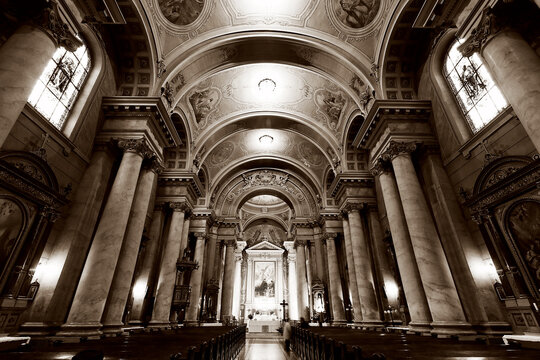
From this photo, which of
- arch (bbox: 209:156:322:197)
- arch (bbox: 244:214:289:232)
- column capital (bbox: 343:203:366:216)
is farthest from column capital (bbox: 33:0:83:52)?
arch (bbox: 244:214:289:232)

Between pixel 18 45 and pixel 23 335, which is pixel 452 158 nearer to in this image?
pixel 18 45

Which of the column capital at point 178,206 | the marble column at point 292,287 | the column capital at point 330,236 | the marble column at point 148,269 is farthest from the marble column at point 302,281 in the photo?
the marble column at point 148,269

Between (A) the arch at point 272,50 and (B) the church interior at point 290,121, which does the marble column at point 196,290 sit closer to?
(B) the church interior at point 290,121

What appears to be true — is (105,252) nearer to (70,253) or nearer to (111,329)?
(70,253)

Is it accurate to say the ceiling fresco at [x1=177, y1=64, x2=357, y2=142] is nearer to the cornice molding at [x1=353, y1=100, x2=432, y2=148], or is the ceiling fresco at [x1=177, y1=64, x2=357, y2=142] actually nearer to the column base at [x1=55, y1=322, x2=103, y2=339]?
the cornice molding at [x1=353, y1=100, x2=432, y2=148]

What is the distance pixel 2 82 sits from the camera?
186 inches

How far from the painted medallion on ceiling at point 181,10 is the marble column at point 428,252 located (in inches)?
352

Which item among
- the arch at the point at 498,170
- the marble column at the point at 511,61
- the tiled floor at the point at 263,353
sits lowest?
the tiled floor at the point at 263,353

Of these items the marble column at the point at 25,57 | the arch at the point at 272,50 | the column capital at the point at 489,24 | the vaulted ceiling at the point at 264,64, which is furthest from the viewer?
the arch at the point at 272,50

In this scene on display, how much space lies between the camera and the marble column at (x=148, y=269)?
34.4ft

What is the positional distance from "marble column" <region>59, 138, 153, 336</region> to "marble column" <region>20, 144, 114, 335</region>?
1.19 feet

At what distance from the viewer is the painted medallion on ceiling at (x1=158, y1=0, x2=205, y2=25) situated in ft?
33.6

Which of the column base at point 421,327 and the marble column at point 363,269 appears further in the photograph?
the marble column at point 363,269

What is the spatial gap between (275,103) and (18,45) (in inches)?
488
